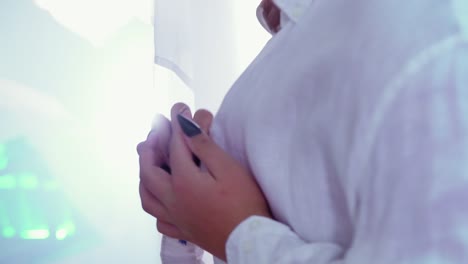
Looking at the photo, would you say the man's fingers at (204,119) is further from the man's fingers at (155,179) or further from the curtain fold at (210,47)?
the curtain fold at (210,47)

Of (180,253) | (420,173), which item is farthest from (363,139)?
(180,253)

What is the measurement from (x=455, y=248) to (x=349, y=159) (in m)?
0.08

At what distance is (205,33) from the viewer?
853 millimetres

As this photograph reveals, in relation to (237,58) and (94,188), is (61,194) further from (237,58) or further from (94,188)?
(237,58)

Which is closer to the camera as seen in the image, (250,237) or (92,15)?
(250,237)

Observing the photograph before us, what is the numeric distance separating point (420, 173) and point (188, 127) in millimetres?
251

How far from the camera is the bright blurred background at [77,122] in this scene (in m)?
0.82

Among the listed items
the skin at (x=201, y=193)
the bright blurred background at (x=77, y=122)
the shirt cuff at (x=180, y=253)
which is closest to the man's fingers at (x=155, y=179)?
the skin at (x=201, y=193)

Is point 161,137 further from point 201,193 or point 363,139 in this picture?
point 363,139

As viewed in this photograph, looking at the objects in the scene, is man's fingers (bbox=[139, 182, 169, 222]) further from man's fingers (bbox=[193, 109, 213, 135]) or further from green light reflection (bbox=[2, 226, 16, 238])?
green light reflection (bbox=[2, 226, 16, 238])

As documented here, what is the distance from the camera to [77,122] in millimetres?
838

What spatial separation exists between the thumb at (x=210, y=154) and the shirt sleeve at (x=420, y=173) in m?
0.16

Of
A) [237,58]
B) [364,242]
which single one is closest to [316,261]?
[364,242]

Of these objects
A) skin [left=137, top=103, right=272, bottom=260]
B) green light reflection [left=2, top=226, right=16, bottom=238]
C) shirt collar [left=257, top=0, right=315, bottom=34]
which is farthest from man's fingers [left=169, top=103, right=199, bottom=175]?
green light reflection [left=2, top=226, right=16, bottom=238]
